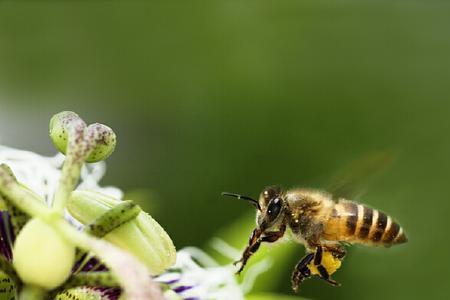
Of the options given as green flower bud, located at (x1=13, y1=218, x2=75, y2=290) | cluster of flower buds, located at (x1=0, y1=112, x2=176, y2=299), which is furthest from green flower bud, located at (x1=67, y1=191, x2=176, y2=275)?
green flower bud, located at (x1=13, y1=218, x2=75, y2=290)

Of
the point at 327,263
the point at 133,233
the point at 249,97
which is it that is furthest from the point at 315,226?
the point at 249,97

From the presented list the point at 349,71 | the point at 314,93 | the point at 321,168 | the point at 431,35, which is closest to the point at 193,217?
the point at 321,168

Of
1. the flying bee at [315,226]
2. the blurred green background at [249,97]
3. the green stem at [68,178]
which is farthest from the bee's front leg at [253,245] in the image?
the blurred green background at [249,97]

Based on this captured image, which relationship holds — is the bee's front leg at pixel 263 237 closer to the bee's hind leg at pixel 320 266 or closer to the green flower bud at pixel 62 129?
the bee's hind leg at pixel 320 266

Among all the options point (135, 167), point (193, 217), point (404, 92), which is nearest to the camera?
point (193, 217)

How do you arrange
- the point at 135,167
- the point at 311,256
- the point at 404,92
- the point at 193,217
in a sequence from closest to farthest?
the point at 311,256 → the point at 193,217 → the point at 135,167 → the point at 404,92

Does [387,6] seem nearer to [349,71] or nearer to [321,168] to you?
[349,71]

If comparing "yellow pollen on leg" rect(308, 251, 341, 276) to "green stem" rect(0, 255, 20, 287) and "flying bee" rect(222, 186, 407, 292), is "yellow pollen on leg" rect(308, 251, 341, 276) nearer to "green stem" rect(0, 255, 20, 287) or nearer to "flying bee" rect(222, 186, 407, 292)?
"flying bee" rect(222, 186, 407, 292)
